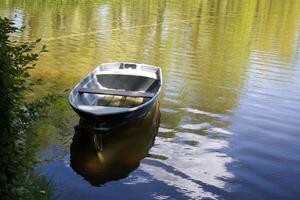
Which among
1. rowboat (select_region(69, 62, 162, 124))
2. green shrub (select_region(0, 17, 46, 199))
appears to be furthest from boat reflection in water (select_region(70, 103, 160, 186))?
green shrub (select_region(0, 17, 46, 199))

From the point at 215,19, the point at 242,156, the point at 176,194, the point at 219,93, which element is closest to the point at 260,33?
the point at 215,19

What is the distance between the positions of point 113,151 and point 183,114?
10.1 feet

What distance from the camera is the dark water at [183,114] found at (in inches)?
317

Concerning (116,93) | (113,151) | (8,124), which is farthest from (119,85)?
(8,124)

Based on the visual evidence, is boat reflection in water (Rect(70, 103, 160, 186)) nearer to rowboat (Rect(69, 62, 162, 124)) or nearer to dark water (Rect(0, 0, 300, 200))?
dark water (Rect(0, 0, 300, 200))

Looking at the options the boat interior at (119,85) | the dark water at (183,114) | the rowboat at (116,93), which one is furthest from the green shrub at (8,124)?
the boat interior at (119,85)

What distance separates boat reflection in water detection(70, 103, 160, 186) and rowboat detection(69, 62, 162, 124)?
0.49 metres

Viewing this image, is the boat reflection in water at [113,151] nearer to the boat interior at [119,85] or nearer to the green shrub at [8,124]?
the boat interior at [119,85]

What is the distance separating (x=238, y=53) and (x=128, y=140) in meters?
11.8

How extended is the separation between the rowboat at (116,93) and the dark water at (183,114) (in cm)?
65

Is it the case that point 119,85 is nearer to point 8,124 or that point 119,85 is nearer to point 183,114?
point 183,114

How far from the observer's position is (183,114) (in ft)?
38.4

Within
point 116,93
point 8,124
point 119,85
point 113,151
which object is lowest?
point 113,151

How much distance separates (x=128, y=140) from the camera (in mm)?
Answer: 9766
